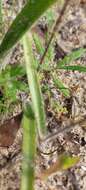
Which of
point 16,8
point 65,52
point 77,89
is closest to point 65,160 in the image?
point 77,89

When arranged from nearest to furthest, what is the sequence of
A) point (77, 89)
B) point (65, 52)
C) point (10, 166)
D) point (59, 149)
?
point (10, 166)
point (59, 149)
point (77, 89)
point (65, 52)

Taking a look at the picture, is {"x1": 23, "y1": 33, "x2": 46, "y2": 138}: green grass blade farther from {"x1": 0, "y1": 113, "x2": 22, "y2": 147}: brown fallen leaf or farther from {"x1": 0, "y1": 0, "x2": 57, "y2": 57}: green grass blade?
{"x1": 0, "y1": 113, "x2": 22, "y2": 147}: brown fallen leaf

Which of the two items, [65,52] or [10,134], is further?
[65,52]

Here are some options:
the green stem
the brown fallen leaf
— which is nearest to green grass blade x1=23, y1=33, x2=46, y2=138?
the green stem

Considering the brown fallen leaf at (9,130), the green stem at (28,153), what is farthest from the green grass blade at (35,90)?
the brown fallen leaf at (9,130)

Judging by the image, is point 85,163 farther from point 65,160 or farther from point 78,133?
point 65,160

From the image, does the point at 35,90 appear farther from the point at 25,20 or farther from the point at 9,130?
the point at 9,130

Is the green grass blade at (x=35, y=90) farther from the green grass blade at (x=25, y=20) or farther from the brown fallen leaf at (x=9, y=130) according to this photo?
the brown fallen leaf at (x=9, y=130)

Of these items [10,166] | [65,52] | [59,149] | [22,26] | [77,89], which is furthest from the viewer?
[65,52]

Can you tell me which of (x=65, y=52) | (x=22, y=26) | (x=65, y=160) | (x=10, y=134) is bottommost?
(x=65, y=160)
